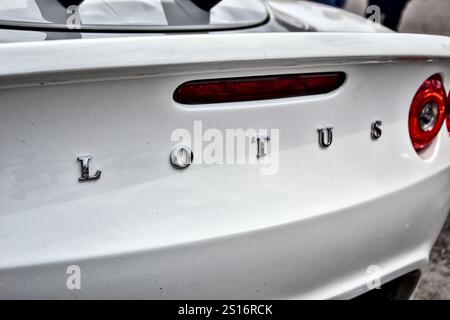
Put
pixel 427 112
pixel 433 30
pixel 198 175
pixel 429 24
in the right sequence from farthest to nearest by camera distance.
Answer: pixel 429 24 → pixel 433 30 → pixel 427 112 → pixel 198 175

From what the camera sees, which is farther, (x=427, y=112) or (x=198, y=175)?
(x=427, y=112)

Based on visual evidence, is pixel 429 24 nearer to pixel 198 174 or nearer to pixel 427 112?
pixel 427 112

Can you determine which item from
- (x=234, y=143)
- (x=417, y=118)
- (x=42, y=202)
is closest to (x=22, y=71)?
(x=42, y=202)

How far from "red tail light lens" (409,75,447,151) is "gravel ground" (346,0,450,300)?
3.50ft

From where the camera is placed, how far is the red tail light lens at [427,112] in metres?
1.65

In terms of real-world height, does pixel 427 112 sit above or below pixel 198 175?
above

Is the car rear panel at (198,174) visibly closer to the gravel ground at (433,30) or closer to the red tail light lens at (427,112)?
the red tail light lens at (427,112)

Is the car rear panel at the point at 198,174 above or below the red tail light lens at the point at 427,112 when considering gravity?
below

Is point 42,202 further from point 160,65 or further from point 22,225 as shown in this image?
point 160,65

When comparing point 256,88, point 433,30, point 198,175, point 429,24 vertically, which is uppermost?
point 429,24

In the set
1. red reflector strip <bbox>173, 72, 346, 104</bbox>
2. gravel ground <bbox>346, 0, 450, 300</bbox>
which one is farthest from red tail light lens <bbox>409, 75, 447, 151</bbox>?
gravel ground <bbox>346, 0, 450, 300</bbox>

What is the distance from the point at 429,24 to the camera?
9.75 metres

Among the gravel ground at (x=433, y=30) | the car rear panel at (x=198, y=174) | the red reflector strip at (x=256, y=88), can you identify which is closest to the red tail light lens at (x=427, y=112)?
the car rear panel at (x=198, y=174)

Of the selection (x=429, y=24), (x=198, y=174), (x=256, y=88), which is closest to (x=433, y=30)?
(x=429, y=24)
